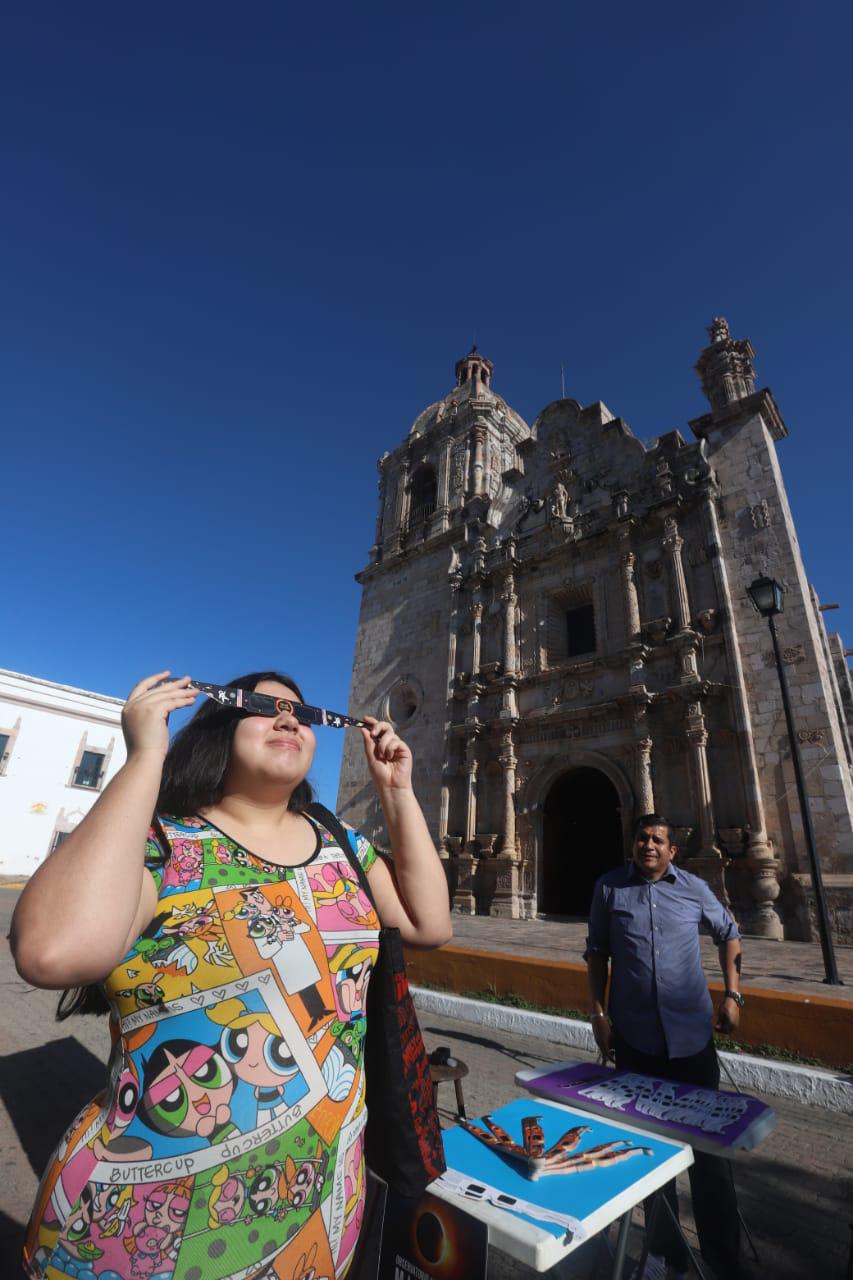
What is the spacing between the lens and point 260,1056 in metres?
1.18

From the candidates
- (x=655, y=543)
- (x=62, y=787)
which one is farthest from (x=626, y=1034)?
(x=62, y=787)

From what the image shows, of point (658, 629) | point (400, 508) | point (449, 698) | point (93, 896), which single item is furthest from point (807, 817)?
point (400, 508)

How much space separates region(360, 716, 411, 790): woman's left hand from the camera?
1834mm

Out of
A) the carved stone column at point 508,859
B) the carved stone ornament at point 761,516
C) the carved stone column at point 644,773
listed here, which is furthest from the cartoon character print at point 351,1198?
the carved stone ornament at point 761,516

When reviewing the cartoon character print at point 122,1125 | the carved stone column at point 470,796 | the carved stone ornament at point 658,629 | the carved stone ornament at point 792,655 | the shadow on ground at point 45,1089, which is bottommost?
the shadow on ground at point 45,1089

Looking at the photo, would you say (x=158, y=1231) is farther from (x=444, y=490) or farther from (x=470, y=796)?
(x=444, y=490)

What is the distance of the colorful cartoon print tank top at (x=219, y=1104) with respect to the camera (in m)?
1.05

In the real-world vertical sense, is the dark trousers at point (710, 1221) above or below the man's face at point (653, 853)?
below

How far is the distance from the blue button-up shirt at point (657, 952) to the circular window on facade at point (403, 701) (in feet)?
40.9

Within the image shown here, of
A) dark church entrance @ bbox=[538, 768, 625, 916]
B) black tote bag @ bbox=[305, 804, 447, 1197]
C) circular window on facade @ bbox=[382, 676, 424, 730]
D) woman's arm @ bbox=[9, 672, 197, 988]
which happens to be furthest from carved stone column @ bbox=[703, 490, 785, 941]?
woman's arm @ bbox=[9, 672, 197, 988]

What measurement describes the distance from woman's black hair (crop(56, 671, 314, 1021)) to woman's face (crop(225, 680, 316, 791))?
1.5 inches

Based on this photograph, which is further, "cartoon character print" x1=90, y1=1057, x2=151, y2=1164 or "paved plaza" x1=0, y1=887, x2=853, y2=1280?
"paved plaza" x1=0, y1=887, x2=853, y2=1280

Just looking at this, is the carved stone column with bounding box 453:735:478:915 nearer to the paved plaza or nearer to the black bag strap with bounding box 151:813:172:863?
the paved plaza

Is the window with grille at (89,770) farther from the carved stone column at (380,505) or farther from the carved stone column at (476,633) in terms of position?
the carved stone column at (476,633)
